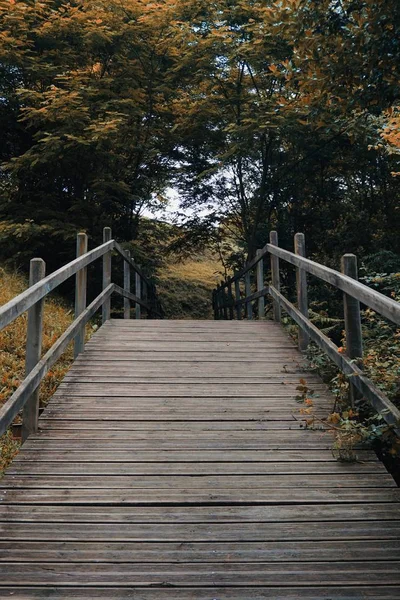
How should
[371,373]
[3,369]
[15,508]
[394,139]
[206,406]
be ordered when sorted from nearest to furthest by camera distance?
[15,508] < [371,373] < [206,406] < [3,369] < [394,139]

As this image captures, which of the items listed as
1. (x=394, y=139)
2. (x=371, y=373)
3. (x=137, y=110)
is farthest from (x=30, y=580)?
(x=137, y=110)

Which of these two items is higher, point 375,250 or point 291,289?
point 375,250

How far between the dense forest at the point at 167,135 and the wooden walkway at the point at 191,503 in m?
5.55

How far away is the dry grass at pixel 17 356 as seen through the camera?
4070mm

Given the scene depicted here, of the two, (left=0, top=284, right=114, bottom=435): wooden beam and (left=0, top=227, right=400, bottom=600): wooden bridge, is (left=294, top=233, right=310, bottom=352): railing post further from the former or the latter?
(left=0, top=284, right=114, bottom=435): wooden beam

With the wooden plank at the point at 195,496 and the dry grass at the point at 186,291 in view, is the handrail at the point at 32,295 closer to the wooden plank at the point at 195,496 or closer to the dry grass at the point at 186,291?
the wooden plank at the point at 195,496

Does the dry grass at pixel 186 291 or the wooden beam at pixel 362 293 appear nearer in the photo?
the wooden beam at pixel 362 293

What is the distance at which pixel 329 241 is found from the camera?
11.4 metres

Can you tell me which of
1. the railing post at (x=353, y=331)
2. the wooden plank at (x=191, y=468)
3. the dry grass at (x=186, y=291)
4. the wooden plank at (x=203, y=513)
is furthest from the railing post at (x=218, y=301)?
the wooden plank at (x=203, y=513)

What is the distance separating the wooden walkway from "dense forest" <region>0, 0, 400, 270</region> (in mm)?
5551

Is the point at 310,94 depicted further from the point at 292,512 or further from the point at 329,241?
the point at 329,241

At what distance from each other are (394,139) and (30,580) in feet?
18.4

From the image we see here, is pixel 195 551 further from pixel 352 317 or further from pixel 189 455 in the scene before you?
pixel 352 317

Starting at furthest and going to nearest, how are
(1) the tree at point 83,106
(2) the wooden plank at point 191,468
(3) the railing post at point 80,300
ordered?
(1) the tree at point 83,106, (3) the railing post at point 80,300, (2) the wooden plank at point 191,468
